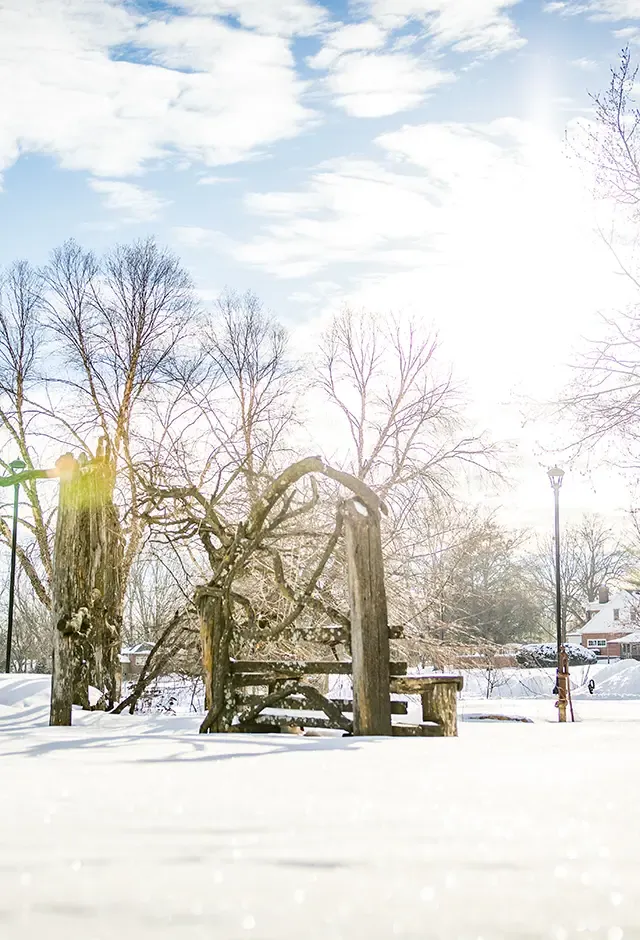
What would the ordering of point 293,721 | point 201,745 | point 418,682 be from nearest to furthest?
point 201,745 → point 418,682 → point 293,721

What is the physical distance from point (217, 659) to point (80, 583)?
1.60 metres

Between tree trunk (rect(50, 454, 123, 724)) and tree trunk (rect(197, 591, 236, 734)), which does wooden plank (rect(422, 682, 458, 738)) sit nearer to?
tree trunk (rect(197, 591, 236, 734))

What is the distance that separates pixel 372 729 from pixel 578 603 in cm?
6583

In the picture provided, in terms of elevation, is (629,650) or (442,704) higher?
(442,704)

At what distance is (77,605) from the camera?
29.6 feet

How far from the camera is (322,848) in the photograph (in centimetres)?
284

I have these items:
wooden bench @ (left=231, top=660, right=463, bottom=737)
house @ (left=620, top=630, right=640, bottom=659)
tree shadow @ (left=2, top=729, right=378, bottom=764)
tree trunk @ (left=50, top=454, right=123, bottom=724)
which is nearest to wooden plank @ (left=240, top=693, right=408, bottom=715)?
wooden bench @ (left=231, top=660, right=463, bottom=737)

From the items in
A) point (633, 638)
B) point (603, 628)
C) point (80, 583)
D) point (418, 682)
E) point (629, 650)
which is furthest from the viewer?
point (629, 650)

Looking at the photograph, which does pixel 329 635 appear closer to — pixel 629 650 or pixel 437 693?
pixel 437 693

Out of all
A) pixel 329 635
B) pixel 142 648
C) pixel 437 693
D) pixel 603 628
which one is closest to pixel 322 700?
pixel 329 635

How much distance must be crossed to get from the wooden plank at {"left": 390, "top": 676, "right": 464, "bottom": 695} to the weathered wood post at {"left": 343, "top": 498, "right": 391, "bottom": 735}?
0.71ft

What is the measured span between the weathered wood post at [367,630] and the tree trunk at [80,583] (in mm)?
2991

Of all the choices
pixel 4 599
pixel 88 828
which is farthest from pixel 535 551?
pixel 88 828

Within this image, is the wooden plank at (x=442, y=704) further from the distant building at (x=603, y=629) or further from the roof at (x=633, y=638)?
the distant building at (x=603, y=629)
